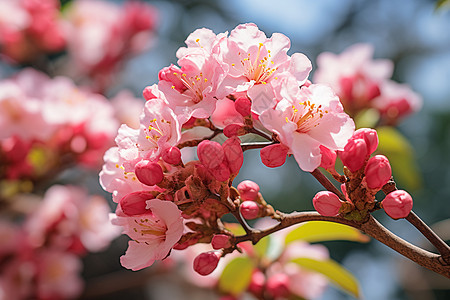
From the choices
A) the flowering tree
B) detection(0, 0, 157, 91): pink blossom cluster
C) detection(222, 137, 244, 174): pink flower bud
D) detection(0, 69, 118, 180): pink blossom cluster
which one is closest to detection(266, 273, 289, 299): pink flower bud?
the flowering tree

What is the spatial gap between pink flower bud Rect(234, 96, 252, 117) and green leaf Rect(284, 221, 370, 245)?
0.32 metres

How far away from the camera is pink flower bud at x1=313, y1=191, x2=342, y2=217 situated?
54 cm

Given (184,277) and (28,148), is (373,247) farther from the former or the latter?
(28,148)

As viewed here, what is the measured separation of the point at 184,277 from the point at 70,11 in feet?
5.29

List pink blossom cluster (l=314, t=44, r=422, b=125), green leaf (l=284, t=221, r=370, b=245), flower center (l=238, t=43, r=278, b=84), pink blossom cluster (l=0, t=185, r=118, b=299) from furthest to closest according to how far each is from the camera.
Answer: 1. pink blossom cluster (l=0, t=185, r=118, b=299)
2. pink blossom cluster (l=314, t=44, r=422, b=125)
3. green leaf (l=284, t=221, r=370, b=245)
4. flower center (l=238, t=43, r=278, b=84)

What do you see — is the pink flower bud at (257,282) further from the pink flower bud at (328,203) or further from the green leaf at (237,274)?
the pink flower bud at (328,203)

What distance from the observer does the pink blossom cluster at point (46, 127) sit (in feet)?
4.93

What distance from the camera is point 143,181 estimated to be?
562mm

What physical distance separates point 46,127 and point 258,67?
43.2 inches

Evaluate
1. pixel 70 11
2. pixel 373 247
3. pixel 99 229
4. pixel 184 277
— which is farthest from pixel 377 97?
pixel 70 11

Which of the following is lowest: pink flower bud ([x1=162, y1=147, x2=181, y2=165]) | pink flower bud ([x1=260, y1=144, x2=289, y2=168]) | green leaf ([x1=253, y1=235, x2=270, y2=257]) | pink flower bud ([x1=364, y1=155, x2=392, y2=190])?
green leaf ([x1=253, y1=235, x2=270, y2=257])

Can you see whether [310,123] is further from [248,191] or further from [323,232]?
[323,232]

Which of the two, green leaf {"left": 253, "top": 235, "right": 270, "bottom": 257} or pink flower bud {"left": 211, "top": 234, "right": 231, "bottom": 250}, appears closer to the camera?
pink flower bud {"left": 211, "top": 234, "right": 231, "bottom": 250}

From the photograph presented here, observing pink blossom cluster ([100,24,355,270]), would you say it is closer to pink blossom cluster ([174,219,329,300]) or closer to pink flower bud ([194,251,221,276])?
pink flower bud ([194,251,221,276])
